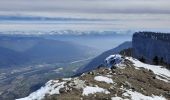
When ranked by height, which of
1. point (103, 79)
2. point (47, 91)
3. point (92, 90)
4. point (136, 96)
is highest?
point (47, 91)

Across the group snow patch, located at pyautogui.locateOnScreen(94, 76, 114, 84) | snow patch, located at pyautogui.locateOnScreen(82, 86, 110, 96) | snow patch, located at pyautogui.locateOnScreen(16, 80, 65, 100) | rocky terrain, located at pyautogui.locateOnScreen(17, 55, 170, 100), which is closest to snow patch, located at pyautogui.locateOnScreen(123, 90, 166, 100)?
rocky terrain, located at pyautogui.locateOnScreen(17, 55, 170, 100)

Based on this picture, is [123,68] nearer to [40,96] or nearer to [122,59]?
[122,59]

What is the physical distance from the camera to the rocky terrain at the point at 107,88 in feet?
319

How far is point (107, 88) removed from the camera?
105688 mm

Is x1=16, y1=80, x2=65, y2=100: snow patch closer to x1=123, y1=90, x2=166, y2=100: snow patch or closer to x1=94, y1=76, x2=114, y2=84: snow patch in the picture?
x1=94, y1=76, x2=114, y2=84: snow patch

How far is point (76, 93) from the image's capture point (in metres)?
98.2

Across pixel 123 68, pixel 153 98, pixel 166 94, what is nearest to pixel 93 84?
pixel 153 98

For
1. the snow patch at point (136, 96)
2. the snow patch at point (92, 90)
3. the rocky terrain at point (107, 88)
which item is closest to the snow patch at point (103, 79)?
the rocky terrain at point (107, 88)

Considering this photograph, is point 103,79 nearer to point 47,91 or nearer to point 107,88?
point 107,88

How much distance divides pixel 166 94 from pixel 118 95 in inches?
889

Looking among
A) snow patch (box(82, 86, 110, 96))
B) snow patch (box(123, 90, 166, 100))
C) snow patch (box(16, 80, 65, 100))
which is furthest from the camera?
snow patch (box(123, 90, 166, 100))

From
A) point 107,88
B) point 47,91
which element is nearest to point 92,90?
point 107,88

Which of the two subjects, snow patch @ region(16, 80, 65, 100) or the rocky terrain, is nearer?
snow patch @ region(16, 80, 65, 100)

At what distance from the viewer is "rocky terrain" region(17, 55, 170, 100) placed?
97.4 m
